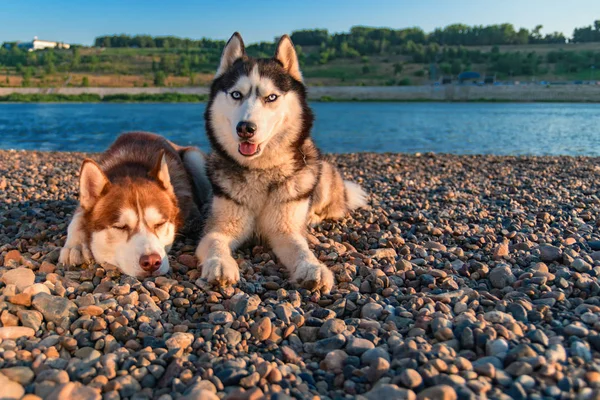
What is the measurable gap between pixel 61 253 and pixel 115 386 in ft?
7.68

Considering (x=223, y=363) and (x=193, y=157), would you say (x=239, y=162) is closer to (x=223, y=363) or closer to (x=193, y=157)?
(x=193, y=157)

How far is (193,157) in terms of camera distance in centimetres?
657

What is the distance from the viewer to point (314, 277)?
379cm

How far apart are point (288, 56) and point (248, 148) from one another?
131 centimetres

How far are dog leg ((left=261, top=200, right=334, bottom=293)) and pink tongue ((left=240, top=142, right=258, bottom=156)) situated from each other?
0.67 metres

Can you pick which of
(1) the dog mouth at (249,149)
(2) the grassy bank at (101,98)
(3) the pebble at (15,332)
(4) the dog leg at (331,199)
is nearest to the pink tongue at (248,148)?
(1) the dog mouth at (249,149)

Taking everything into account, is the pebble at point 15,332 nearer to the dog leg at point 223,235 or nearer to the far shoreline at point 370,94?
the dog leg at point 223,235

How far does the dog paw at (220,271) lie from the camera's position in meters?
3.79

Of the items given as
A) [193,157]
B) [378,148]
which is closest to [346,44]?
[378,148]

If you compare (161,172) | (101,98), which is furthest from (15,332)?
(101,98)

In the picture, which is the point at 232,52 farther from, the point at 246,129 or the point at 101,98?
the point at 101,98

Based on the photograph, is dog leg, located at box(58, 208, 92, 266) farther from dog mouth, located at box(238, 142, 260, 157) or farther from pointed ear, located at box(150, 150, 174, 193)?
dog mouth, located at box(238, 142, 260, 157)

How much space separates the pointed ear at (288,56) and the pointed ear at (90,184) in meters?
2.20

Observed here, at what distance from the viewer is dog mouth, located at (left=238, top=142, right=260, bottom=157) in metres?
4.41
